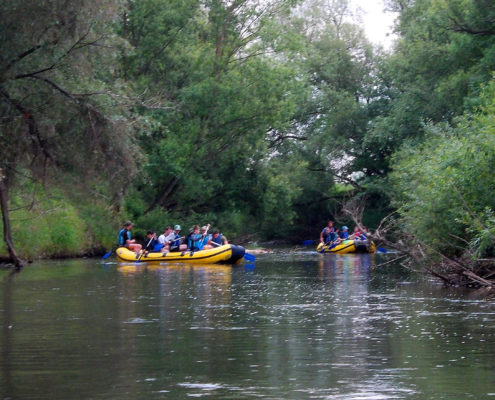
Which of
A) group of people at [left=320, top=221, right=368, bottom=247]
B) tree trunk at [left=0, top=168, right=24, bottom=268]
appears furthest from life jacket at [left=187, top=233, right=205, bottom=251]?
group of people at [left=320, top=221, right=368, bottom=247]

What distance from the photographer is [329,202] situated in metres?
49.8

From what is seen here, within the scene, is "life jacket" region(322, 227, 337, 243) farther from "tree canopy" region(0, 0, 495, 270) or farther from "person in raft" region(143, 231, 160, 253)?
"person in raft" region(143, 231, 160, 253)

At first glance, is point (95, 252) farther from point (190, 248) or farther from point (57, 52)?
point (57, 52)

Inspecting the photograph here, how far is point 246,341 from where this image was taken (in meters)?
11.0

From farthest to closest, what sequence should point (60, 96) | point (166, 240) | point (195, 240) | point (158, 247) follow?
1. point (166, 240)
2. point (158, 247)
3. point (195, 240)
4. point (60, 96)

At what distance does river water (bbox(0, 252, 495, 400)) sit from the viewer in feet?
26.9

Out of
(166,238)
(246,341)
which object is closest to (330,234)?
(166,238)

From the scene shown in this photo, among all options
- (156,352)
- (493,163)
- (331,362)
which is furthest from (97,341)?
(493,163)

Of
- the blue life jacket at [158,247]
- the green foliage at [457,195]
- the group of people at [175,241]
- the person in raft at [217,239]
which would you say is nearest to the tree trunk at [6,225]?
the group of people at [175,241]

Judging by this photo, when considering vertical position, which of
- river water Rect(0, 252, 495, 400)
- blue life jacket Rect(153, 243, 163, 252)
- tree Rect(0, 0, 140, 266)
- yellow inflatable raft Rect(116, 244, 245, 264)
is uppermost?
tree Rect(0, 0, 140, 266)

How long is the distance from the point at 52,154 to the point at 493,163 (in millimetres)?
10291

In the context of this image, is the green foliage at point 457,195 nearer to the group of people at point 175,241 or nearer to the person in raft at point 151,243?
the group of people at point 175,241

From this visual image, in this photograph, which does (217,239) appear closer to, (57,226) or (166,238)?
(166,238)

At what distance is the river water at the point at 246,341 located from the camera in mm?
8195
